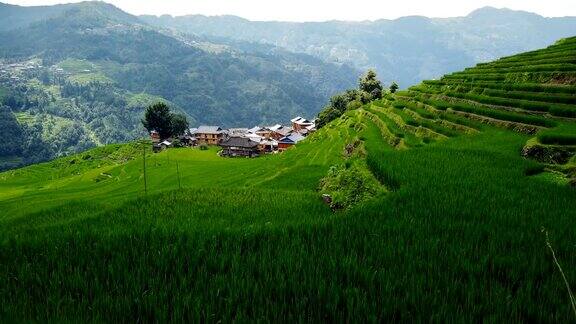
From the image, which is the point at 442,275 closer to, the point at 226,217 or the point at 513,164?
the point at 226,217

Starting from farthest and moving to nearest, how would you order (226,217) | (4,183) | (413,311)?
(4,183), (226,217), (413,311)

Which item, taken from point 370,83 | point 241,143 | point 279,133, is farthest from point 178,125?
point 370,83

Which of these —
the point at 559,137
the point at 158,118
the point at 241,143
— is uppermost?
the point at 559,137

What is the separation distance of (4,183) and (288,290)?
118 m

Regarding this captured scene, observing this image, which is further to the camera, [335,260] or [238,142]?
[238,142]

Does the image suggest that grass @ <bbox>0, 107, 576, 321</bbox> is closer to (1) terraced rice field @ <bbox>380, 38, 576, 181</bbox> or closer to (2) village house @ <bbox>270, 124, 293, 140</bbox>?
(1) terraced rice field @ <bbox>380, 38, 576, 181</bbox>

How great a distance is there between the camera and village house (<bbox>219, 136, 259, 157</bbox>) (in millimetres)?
122625

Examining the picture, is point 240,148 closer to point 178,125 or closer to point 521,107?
point 178,125

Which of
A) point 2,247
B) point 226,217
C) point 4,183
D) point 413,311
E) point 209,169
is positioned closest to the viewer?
point 413,311

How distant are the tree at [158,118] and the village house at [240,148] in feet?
87.7

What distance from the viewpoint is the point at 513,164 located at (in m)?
18.8

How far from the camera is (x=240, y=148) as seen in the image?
407 ft

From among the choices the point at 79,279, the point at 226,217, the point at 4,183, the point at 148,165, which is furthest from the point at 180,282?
the point at 4,183

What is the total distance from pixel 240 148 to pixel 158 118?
1354 inches
